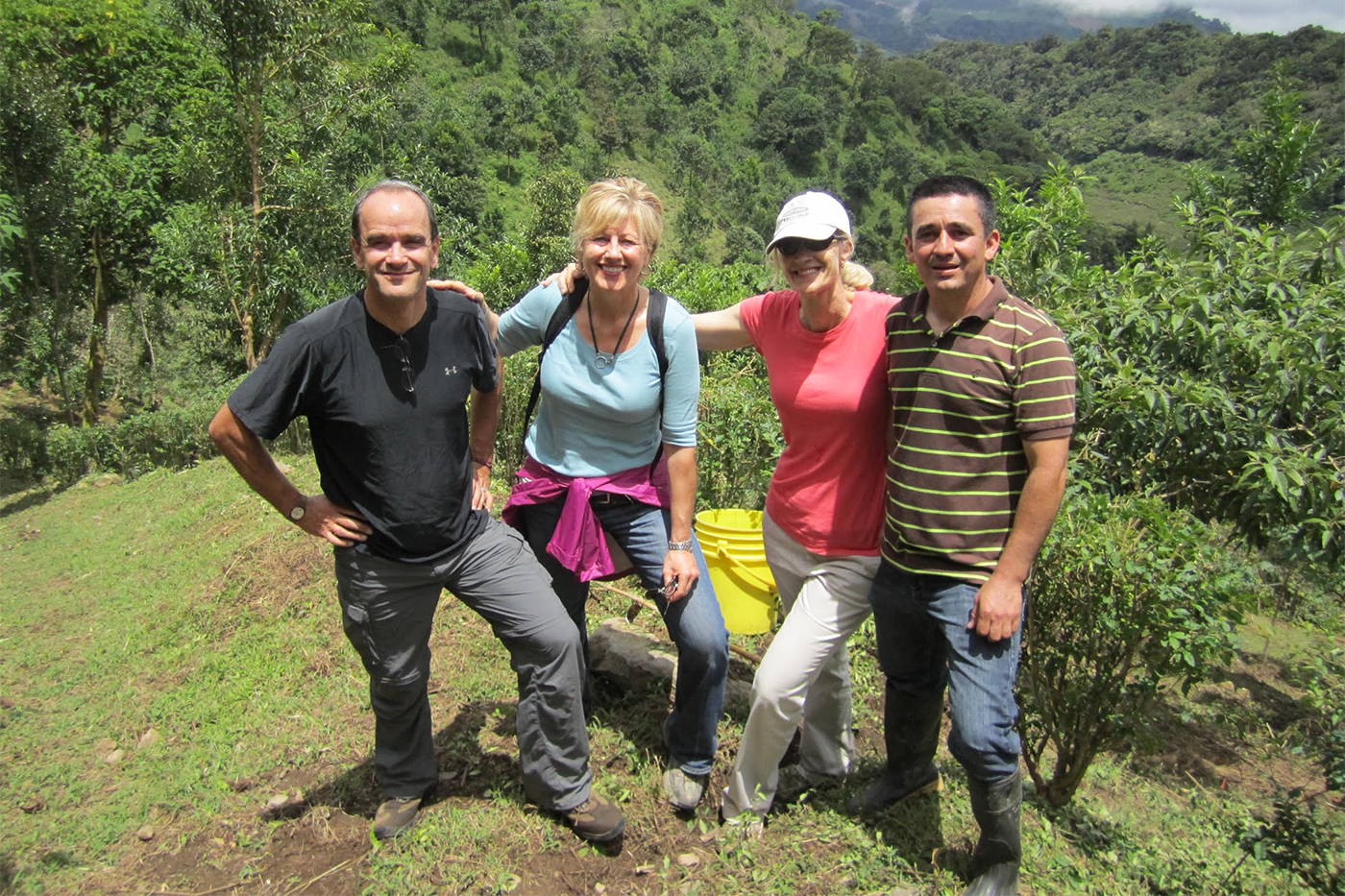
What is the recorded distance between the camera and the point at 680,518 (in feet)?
8.91

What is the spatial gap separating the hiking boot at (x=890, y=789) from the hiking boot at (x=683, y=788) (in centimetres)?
50

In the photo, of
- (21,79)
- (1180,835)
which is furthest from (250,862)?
(21,79)

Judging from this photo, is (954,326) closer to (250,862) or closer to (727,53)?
(250,862)

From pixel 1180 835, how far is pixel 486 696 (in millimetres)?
2771

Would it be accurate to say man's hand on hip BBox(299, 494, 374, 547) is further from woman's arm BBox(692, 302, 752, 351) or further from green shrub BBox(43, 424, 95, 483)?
green shrub BBox(43, 424, 95, 483)

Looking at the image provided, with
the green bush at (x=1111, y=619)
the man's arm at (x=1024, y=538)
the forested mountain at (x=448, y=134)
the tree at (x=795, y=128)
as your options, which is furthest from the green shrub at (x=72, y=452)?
the tree at (x=795, y=128)

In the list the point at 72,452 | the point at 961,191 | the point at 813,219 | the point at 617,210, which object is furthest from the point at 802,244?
the point at 72,452

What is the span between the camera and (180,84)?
17844 millimetres

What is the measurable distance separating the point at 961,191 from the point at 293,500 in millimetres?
2022

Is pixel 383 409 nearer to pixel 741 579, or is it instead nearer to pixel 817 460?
pixel 817 460

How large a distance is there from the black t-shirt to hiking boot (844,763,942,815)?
1.55 meters

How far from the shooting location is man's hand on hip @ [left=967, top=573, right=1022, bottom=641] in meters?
2.22

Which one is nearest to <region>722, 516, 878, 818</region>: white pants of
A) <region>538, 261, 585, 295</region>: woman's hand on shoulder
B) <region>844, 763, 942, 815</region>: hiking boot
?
<region>844, 763, 942, 815</region>: hiking boot

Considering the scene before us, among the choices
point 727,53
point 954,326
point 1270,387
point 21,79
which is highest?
point 727,53
